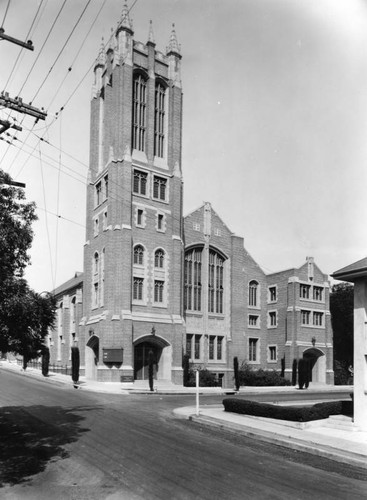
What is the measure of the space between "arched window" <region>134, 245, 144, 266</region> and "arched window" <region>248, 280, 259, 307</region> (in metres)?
15.2

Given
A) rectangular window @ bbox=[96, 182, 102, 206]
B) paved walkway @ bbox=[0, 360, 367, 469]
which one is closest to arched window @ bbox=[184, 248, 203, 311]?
rectangular window @ bbox=[96, 182, 102, 206]

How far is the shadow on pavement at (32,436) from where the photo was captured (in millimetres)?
10617

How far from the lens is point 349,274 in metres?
16.7

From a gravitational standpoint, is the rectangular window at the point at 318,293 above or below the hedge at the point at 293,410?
above

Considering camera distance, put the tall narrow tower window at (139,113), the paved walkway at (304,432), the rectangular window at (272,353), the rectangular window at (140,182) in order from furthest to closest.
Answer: the rectangular window at (272,353)
the tall narrow tower window at (139,113)
the rectangular window at (140,182)
the paved walkway at (304,432)

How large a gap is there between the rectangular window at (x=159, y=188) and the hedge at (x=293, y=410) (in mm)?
25478

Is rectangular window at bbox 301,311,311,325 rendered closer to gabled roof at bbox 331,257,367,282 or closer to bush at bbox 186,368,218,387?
bush at bbox 186,368,218,387

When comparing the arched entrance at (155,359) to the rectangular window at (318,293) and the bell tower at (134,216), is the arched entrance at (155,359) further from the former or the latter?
the rectangular window at (318,293)

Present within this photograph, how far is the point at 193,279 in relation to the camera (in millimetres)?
46438

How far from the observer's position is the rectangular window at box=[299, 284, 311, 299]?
171ft

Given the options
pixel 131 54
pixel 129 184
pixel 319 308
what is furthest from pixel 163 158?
pixel 319 308

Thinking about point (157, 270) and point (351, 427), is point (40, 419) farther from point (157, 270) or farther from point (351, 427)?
point (157, 270)

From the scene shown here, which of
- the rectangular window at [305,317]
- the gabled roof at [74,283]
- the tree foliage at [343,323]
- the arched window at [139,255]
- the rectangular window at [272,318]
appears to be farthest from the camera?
the tree foliage at [343,323]

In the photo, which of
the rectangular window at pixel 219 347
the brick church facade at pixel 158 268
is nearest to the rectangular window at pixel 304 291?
the brick church facade at pixel 158 268
